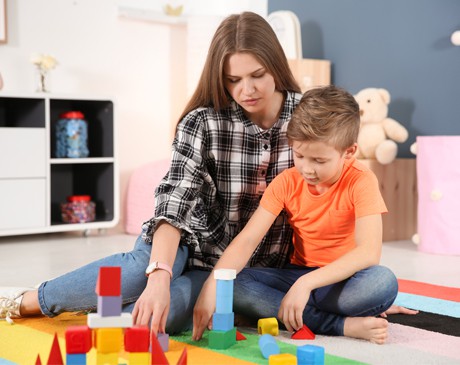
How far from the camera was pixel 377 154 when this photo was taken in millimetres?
2824

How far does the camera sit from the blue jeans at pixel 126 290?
1310mm

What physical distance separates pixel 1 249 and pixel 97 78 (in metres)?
→ 1.02

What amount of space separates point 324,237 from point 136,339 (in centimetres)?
60

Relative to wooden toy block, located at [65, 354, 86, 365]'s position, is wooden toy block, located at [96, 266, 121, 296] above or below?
above

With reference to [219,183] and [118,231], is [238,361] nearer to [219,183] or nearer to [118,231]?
[219,183]

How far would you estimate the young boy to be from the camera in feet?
4.19

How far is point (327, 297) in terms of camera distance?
4.39 ft

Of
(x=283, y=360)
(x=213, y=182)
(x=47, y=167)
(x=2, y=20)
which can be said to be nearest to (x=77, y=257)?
(x=47, y=167)

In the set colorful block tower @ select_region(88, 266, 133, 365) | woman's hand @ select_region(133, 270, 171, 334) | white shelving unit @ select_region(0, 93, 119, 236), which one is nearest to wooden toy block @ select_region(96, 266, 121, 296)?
colorful block tower @ select_region(88, 266, 133, 365)

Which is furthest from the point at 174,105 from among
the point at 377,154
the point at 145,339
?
the point at 145,339

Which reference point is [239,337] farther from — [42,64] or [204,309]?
[42,64]

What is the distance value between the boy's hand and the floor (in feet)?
2.78

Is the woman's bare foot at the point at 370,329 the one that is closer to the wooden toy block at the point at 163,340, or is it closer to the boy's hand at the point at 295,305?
the boy's hand at the point at 295,305

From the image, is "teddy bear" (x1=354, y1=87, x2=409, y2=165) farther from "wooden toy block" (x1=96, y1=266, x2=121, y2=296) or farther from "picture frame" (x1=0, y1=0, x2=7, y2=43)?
"wooden toy block" (x1=96, y1=266, x2=121, y2=296)
